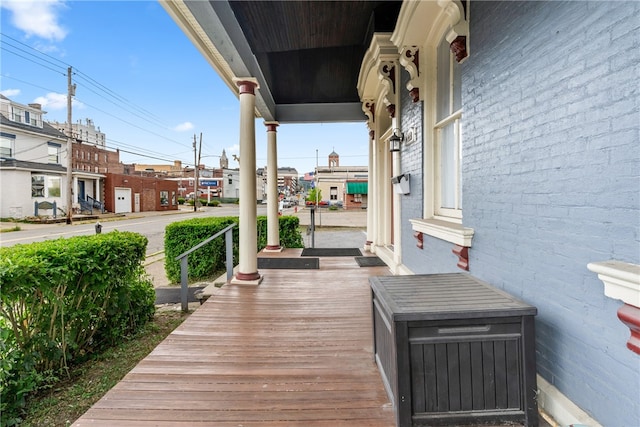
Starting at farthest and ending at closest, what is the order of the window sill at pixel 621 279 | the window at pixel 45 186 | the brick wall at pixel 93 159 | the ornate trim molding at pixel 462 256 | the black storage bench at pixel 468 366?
the brick wall at pixel 93 159 < the window at pixel 45 186 < the ornate trim molding at pixel 462 256 < the black storage bench at pixel 468 366 < the window sill at pixel 621 279

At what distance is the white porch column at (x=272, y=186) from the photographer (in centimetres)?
608

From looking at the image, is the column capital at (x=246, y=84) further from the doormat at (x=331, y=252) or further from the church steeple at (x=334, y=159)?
the church steeple at (x=334, y=159)

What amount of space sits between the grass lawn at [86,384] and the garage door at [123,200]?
27.2 metres

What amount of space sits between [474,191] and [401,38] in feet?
6.00

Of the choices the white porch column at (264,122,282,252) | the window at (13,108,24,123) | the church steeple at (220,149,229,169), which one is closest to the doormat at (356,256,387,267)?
the white porch column at (264,122,282,252)

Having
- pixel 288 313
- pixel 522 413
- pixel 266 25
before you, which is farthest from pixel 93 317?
pixel 266 25

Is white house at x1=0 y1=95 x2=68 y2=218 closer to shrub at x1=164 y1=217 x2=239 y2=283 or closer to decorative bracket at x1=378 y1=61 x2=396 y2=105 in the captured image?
shrub at x1=164 y1=217 x2=239 y2=283

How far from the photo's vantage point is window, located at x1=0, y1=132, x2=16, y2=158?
60.8 ft

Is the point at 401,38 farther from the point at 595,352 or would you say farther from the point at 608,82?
the point at 595,352

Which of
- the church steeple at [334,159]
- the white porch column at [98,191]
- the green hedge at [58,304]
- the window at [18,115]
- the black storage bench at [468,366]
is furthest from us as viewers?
the church steeple at [334,159]

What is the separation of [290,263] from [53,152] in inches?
988

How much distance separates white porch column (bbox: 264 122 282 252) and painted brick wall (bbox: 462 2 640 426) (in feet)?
15.3

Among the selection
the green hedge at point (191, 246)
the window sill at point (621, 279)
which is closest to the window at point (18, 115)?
the green hedge at point (191, 246)

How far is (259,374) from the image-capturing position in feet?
6.24
